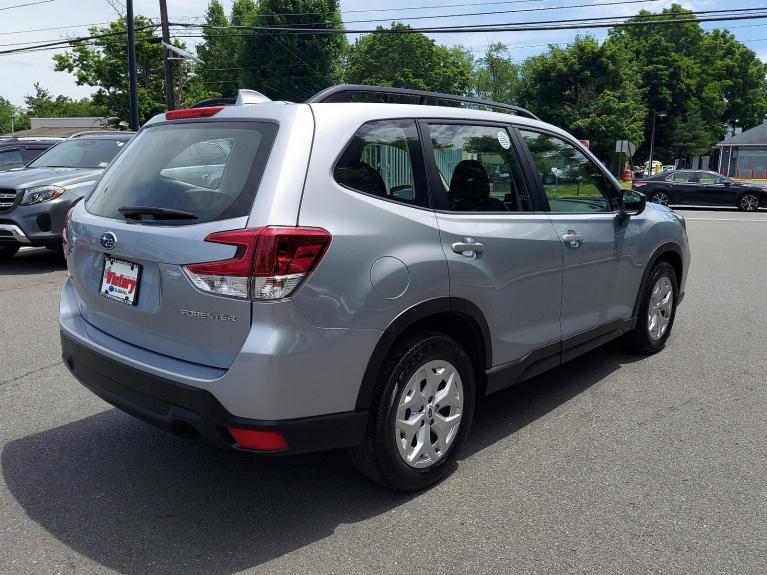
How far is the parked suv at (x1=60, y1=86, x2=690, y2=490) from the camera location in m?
2.55

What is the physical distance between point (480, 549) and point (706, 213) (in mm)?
22961

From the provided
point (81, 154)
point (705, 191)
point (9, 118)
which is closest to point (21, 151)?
point (81, 154)

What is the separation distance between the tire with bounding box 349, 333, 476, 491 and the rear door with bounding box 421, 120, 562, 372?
300 mm

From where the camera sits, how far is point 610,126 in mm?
49281

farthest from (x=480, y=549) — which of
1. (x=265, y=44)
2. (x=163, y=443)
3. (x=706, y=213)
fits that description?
(x=265, y=44)

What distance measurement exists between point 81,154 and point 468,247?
853 cm

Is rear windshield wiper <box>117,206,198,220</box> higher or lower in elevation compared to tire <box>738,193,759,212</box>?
higher

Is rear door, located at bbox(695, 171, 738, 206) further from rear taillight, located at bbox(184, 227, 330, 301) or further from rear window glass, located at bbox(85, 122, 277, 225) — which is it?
rear taillight, located at bbox(184, 227, 330, 301)

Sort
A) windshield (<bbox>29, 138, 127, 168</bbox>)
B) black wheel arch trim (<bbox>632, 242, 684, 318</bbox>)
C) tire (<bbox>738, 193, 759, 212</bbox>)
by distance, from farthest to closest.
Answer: tire (<bbox>738, 193, 759, 212</bbox>) < windshield (<bbox>29, 138, 127, 168</bbox>) < black wheel arch trim (<bbox>632, 242, 684, 318</bbox>)

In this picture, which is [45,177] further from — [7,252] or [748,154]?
[748,154]

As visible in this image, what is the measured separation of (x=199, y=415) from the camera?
2.59 metres

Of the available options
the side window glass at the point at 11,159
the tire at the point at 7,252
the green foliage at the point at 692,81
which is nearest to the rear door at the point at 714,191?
the side window glass at the point at 11,159

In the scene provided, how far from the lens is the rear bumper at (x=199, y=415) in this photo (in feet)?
8.41

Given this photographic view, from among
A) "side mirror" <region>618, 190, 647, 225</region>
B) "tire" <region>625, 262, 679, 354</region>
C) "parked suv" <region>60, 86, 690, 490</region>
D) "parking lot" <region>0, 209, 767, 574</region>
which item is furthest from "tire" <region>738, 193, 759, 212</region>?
→ "parked suv" <region>60, 86, 690, 490</region>
